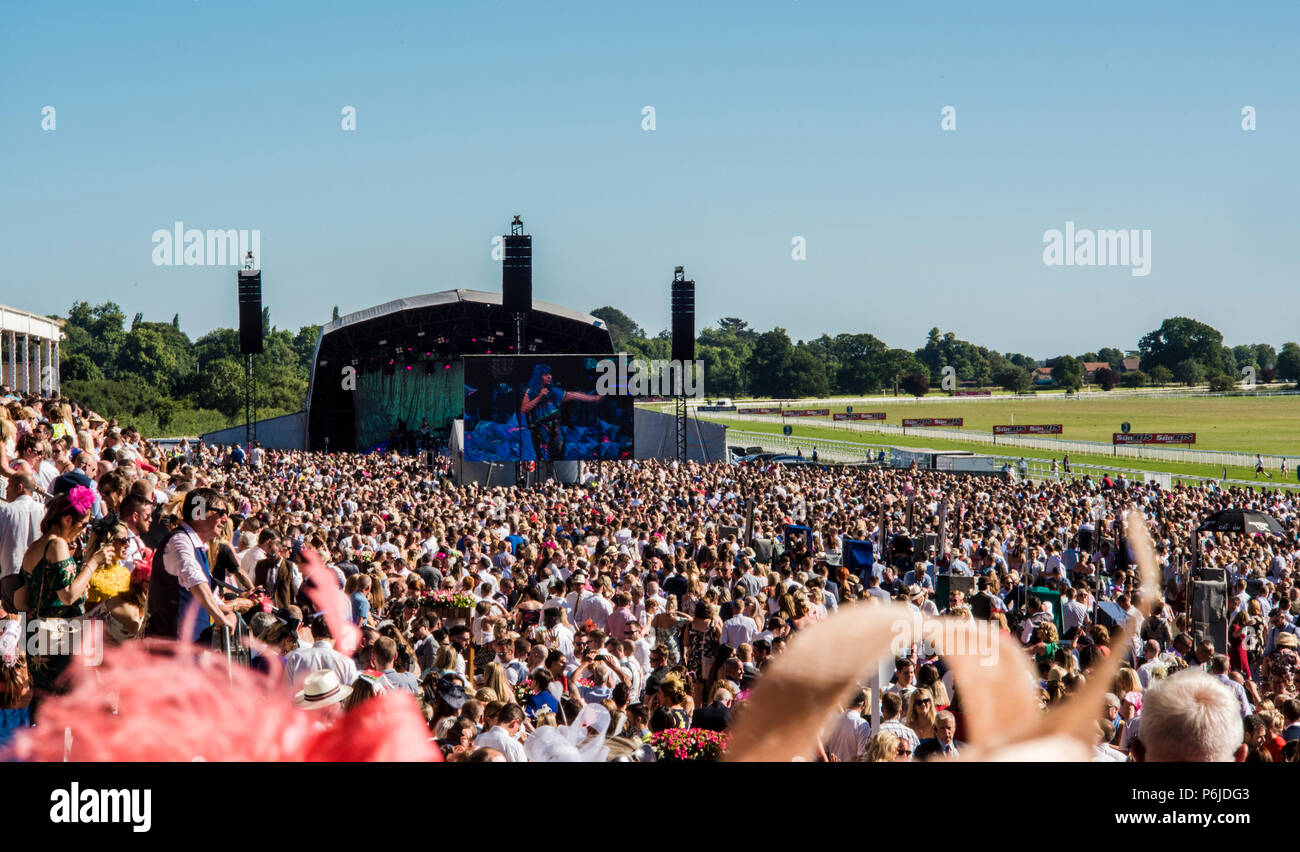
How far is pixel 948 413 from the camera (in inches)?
4338

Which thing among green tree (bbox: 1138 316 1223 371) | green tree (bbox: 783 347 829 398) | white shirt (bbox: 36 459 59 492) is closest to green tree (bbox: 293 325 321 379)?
green tree (bbox: 783 347 829 398)

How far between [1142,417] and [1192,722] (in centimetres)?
10695

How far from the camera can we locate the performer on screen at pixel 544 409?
35.6 meters

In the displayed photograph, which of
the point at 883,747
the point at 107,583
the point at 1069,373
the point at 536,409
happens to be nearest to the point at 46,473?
the point at 107,583

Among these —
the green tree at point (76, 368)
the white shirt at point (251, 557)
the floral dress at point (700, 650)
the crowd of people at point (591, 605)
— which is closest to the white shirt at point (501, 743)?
the crowd of people at point (591, 605)

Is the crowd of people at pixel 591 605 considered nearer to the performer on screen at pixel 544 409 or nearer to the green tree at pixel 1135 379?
the performer on screen at pixel 544 409

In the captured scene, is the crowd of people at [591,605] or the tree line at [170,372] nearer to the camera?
the crowd of people at [591,605]

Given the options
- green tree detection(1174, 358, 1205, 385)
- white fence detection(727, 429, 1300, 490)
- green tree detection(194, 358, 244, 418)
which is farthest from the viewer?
green tree detection(1174, 358, 1205, 385)

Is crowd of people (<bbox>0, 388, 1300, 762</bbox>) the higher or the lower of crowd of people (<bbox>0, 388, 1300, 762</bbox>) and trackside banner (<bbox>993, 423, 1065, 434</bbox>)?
the higher

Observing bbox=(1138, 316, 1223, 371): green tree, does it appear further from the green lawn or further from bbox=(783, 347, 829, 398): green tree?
the green lawn

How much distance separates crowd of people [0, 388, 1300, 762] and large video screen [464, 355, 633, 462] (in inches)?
491

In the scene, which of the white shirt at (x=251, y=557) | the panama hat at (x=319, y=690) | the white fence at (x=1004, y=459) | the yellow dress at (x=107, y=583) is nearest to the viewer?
the panama hat at (x=319, y=690)

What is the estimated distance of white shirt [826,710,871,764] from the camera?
19.6ft
